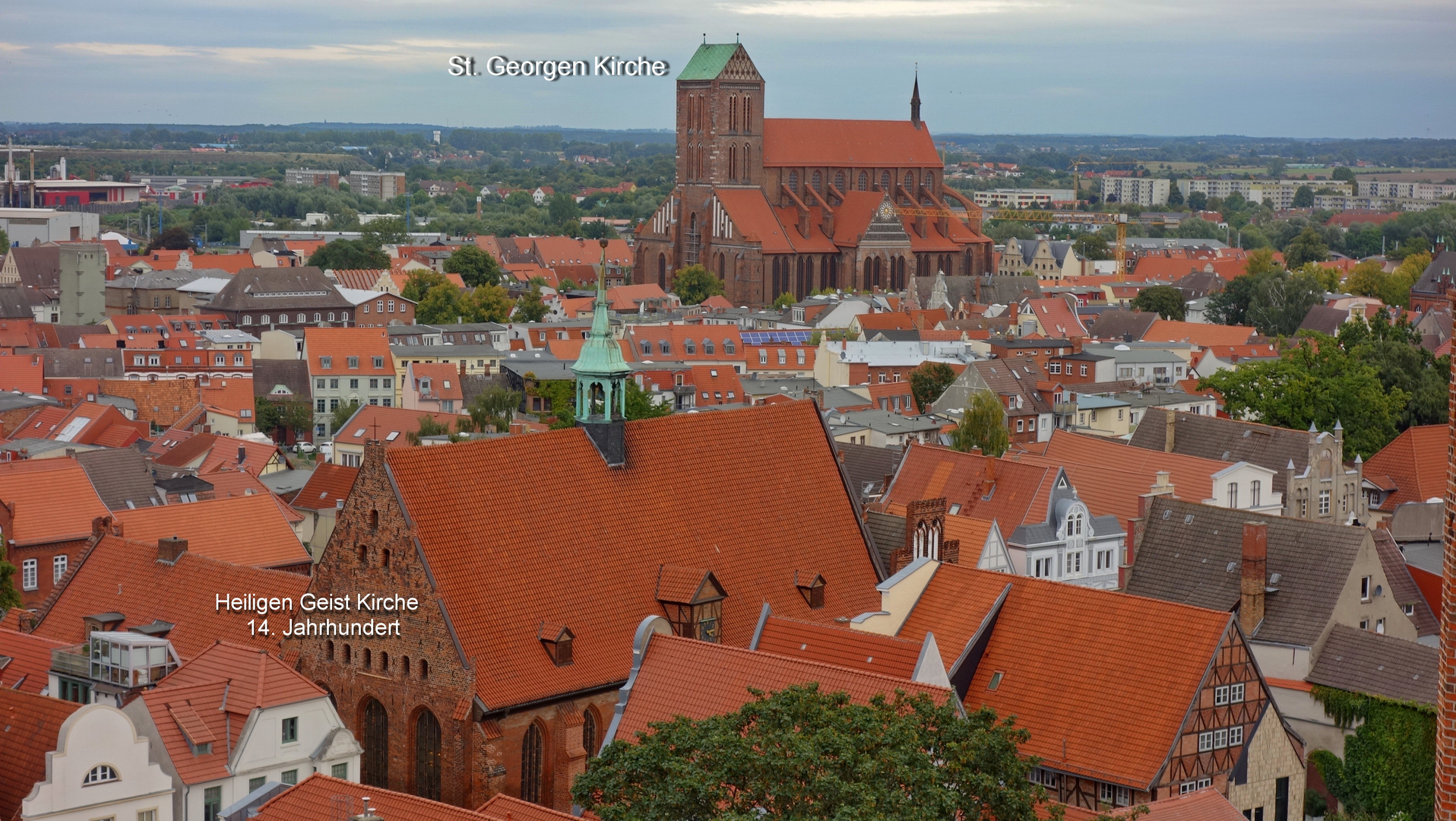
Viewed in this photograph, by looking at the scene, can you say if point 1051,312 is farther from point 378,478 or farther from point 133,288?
point 378,478

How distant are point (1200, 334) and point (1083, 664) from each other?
11486cm

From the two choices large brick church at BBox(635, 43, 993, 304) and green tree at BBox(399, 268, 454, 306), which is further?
large brick church at BBox(635, 43, 993, 304)

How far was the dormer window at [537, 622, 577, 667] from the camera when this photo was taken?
3828 centimetres

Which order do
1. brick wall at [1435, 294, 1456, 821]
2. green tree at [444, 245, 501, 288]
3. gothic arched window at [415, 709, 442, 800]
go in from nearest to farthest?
brick wall at [1435, 294, 1456, 821] → gothic arched window at [415, 709, 442, 800] → green tree at [444, 245, 501, 288]

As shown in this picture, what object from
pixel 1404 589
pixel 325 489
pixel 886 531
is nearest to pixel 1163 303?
pixel 325 489

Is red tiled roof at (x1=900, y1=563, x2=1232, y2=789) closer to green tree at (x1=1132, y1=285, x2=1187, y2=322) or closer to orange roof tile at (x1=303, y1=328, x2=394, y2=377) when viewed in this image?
orange roof tile at (x1=303, y1=328, x2=394, y2=377)

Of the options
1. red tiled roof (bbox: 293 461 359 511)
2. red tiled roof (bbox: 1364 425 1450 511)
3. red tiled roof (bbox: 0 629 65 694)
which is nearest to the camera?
red tiled roof (bbox: 0 629 65 694)

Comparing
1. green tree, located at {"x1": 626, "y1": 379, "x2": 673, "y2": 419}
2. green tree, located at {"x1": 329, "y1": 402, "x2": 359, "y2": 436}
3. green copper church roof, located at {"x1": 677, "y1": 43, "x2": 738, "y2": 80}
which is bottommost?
green tree, located at {"x1": 329, "y1": 402, "x2": 359, "y2": 436}

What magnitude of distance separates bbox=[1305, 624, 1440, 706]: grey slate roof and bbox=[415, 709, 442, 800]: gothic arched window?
2452 centimetres

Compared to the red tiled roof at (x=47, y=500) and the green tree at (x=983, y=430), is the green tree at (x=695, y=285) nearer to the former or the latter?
the green tree at (x=983, y=430)

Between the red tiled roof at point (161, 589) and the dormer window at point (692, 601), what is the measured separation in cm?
879

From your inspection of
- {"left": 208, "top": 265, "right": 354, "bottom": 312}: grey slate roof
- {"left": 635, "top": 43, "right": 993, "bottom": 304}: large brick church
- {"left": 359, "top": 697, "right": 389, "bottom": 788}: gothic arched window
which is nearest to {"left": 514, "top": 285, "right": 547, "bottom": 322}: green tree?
{"left": 208, "top": 265, "right": 354, "bottom": 312}: grey slate roof

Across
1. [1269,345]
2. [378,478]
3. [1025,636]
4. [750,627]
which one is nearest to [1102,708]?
[1025,636]

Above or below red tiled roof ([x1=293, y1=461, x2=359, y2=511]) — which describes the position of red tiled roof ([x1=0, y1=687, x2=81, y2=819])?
above
